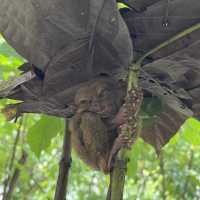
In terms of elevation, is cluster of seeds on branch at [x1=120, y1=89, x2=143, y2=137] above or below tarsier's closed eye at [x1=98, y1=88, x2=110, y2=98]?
below

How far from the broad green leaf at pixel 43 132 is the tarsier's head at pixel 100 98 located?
42 centimetres

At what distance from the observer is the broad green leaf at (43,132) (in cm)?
119

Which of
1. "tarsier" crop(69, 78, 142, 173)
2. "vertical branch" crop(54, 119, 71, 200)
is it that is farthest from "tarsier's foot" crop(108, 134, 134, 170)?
"vertical branch" crop(54, 119, 71, 200)

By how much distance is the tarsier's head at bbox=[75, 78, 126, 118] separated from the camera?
779 mm

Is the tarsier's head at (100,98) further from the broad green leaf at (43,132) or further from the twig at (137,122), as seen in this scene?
the broad green leaf at (43,132)

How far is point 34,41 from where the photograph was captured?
757 millimetres

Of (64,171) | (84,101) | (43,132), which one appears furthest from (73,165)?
(84,101)

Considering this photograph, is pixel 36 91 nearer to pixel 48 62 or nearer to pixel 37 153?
pixel 48 62

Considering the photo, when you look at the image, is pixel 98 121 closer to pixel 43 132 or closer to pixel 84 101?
pixel 84 101

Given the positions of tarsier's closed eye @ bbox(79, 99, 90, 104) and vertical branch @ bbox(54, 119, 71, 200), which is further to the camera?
vertical branch @ bbox(54, 119, 71, 200)

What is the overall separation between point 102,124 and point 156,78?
0.12 meters

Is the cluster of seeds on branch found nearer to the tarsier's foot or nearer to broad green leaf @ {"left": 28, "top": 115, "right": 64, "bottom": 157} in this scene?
the tarsier's foot

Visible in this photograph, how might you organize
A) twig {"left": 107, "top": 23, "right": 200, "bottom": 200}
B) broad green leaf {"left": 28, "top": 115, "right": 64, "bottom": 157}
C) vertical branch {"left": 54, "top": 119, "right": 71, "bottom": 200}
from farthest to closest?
broad green leaf {"left": 28, "top": 115, "right": 64, "bottom": 157}
vertical branch {"left": 54, "top": 119, "right": 71, "bottom": 200}
twig {"left": 107, "top": 23, "right": 200, "bottom": 200}

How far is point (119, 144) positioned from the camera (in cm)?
73
